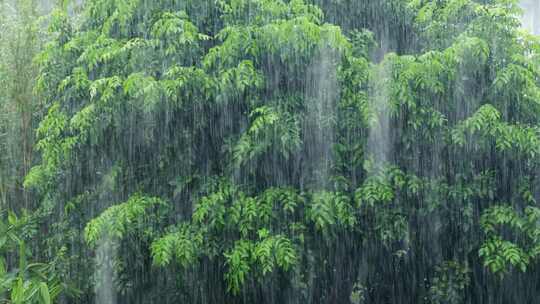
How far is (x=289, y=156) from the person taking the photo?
21.7 feet

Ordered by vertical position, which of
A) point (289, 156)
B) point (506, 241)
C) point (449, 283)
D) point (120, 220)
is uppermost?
Answer: point (289, 156)

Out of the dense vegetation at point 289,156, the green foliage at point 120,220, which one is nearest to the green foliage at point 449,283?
the dense vegetation at point 289,156

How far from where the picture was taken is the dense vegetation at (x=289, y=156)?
6160 millimetres

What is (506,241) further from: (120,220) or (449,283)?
(120,220)

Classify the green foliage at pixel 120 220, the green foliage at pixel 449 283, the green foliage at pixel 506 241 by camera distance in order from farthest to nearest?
the green foliage at pixel 449 283
the green foliage at pixel 506 241
the green foliage at pixel 120 220

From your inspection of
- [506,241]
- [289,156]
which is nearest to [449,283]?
[506,241]

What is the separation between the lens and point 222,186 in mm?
6363

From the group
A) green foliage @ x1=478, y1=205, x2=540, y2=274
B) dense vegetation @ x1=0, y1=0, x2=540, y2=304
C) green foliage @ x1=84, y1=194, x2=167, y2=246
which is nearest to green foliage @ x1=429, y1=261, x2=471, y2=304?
dense vegetation @ x1=0, y1=0, x2=540, y2=304

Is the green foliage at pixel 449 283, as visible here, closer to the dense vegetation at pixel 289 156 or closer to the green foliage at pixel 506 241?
the dense vegetation at pixel 289 156

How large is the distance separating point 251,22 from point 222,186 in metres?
1.70

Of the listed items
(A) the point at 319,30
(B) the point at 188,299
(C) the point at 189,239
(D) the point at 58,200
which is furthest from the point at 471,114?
(D) the point at 58,200

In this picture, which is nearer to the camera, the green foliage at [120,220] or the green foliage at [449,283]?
the green foliage at [120,220]

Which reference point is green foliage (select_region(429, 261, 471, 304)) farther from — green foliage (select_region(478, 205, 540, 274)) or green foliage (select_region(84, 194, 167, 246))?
green foliage (select_region(84, 194, 167, 246))

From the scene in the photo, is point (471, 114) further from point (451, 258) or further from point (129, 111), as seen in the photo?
point (129, 111)
